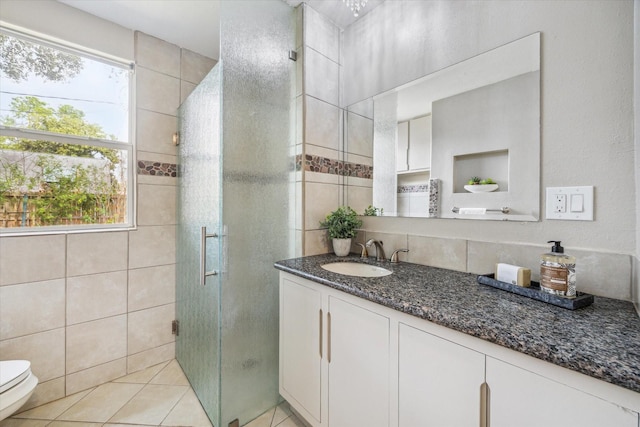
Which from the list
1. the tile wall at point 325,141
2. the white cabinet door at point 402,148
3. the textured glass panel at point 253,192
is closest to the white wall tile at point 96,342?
the textured glass panel at point 253,192

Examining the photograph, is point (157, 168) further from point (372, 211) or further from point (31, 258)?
point (372, 211)

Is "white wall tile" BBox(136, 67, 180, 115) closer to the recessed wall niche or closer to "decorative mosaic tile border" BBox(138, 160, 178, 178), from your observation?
"decorative mosaic tile border" BBox(138, 160, 178, 178)

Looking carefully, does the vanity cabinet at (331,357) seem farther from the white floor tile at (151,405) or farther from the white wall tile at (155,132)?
the white wall tile at (155,132)

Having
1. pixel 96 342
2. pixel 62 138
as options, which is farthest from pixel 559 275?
pixel 62 138

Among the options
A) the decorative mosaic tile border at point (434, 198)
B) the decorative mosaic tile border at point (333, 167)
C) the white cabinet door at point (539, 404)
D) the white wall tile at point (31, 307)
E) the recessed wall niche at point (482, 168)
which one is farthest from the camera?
the decorative mosaic tile border at point (333, 167)

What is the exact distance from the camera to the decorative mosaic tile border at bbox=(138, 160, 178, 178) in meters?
2.03

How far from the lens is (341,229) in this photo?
174cm

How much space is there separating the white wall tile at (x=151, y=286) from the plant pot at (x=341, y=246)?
139 centimetres

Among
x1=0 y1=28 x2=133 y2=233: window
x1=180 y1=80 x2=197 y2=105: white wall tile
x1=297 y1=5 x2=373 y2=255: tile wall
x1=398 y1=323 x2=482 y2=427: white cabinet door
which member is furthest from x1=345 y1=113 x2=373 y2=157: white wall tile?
x1=0 y1=28 x2=133 y2=233: window

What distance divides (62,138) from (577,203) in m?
2.82

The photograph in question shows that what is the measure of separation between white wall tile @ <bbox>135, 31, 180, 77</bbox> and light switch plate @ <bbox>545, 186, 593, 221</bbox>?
8.58ft

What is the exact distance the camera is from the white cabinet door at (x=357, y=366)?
3.27 ft

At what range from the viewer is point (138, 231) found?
2.01 m

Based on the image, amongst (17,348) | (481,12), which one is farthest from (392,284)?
(17,348)
